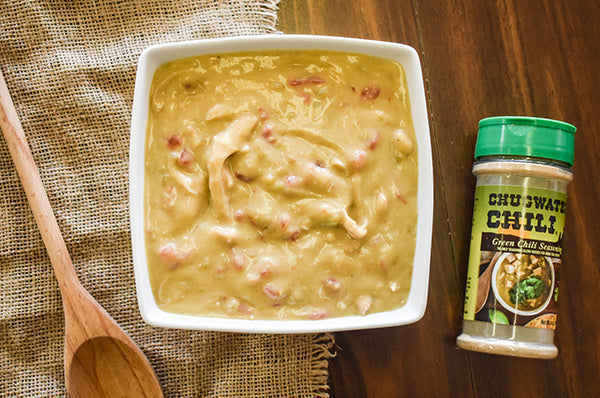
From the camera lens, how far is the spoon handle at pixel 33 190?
1323 mm

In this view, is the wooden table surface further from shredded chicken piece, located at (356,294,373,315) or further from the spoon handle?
the spoon handle

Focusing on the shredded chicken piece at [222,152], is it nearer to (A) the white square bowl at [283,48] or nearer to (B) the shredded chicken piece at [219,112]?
(B) the shredded chicken piece at [219,112]

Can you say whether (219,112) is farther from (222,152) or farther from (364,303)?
(364,303)

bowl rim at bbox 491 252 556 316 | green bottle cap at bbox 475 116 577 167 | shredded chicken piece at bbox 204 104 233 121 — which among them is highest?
shredded chicken piece at bbox 204 104 233 121

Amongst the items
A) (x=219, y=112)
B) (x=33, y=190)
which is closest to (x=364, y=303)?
(x=219, y=112)

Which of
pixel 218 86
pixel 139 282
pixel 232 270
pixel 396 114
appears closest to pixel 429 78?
pixel 396 114

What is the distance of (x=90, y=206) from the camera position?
4.54 feet

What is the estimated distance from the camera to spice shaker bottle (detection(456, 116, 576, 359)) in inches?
48.9

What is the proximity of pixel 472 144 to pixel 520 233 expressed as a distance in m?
0.27

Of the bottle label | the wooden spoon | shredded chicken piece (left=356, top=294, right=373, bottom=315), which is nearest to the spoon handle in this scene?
the wooden spoon

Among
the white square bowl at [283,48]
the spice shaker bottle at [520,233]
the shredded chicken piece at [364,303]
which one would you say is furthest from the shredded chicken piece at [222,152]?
the spice shaker bottle at [520,233]

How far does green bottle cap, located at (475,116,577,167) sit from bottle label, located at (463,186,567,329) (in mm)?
81

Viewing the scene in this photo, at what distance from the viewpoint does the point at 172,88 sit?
1190mm

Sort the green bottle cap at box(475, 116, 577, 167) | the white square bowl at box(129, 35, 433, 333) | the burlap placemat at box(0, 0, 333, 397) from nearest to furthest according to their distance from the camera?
the white square bowl at box(129, 35, 433, 333) < the green bottle cap at box(475, 116, 577, 167) < the burlap placemat at box(0, 0, 333, 397)
